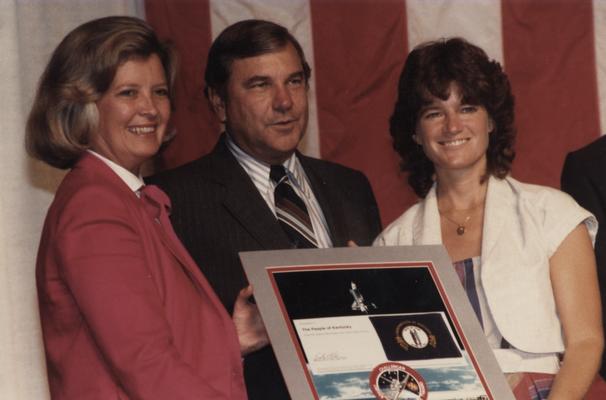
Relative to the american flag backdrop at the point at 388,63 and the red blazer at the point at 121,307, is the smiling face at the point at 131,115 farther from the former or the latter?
the american flag backdrop at the point at 388,63

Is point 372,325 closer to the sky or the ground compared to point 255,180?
closer to the ground

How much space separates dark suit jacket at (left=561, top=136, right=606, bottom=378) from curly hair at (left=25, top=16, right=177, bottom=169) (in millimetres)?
1154

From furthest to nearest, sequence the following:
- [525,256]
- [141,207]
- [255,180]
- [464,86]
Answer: [255,180], [464,86], [525,256], [141,207]

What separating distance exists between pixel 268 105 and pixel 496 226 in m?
0.53

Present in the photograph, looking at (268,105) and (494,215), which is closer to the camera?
(494,215)

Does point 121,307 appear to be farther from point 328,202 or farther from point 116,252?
point 328,202

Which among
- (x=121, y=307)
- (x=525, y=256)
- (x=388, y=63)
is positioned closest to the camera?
(x=121, y=307)

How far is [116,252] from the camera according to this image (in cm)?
172

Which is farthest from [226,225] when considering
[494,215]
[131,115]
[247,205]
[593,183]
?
[593,183]

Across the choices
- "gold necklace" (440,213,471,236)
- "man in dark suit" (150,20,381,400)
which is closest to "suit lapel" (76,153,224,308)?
"man in dark suit" (150,20,381,400)

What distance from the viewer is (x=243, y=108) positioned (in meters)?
2.37

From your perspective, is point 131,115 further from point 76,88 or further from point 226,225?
point 226,225

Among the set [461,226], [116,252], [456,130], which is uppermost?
[456,130]

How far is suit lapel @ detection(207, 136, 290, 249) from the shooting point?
2252 mm
